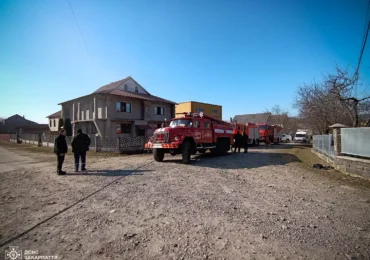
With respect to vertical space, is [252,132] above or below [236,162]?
above

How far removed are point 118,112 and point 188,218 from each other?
72.8 ft

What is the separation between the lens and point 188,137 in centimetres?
1073

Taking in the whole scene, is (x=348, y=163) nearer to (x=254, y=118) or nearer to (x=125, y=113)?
(x=125, y=113)

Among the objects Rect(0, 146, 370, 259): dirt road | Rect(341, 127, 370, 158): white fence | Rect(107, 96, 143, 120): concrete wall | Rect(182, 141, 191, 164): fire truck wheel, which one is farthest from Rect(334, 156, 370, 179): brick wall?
Rect(107, 96, 143, 120): concrete wall

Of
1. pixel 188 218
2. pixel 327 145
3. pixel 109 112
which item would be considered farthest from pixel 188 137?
pixel 109 112

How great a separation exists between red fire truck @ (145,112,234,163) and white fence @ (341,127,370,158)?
677cm

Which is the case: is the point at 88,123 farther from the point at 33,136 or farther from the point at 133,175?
the point at 133,175

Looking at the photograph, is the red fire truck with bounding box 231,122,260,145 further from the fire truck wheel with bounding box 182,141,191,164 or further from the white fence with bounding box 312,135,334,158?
the fire truck wheel with bounding box 182,141,191,164

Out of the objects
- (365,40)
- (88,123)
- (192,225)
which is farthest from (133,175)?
(88,123)

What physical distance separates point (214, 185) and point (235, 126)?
624 inches

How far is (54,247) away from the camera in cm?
284

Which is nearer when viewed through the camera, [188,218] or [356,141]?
[188,218]

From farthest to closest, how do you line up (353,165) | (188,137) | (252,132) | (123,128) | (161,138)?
1. (123,128)
2. (252,132)
3. (188,137)
4. (161,138)
5. (353,165)

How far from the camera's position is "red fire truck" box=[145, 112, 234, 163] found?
33.6 ft
